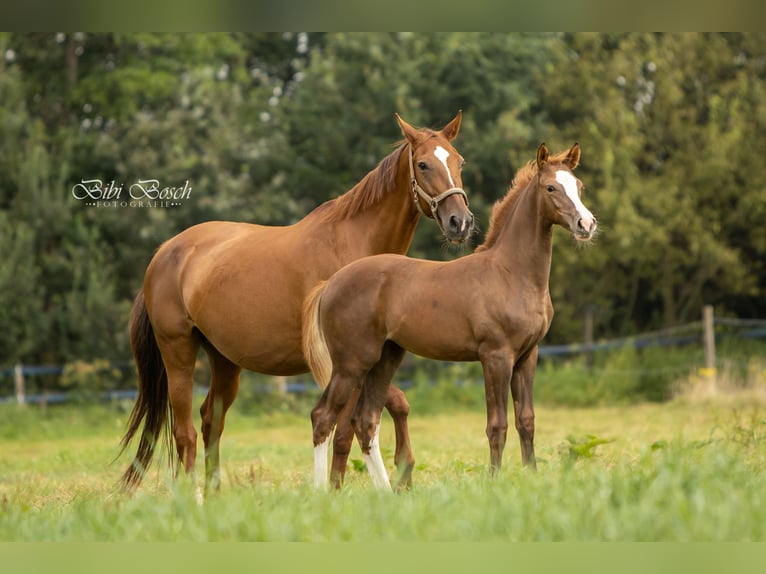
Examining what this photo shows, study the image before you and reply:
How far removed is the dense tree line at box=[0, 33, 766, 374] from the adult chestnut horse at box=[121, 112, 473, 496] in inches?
370

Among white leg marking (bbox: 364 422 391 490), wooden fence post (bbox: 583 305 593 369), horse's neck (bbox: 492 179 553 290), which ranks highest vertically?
horse's neck (bbox: 492 179 553 290)

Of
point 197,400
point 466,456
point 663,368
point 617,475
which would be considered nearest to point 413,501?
point 617,475

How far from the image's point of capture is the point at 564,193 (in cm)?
546

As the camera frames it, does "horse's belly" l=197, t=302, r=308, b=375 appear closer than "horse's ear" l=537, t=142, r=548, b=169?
No

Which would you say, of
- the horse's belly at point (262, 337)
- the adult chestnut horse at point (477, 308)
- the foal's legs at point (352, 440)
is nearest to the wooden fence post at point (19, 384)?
the horse's belly at point (262, 337)

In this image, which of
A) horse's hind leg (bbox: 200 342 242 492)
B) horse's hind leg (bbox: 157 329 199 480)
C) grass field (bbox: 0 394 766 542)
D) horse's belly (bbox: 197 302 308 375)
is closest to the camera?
grass field (bbox: 0 394 766 542)

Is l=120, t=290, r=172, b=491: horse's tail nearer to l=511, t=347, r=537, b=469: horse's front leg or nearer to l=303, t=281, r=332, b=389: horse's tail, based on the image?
l=303, t=281, r=332, b=389: horse's tail

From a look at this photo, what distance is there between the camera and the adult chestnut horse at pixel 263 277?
20.0 feet

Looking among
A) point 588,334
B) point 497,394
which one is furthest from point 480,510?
point 588,334

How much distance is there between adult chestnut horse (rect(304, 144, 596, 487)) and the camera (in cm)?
544

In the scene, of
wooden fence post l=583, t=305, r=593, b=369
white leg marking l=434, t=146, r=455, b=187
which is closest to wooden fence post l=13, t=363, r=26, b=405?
wooden fence post l=583, t=305, r=593, b=369

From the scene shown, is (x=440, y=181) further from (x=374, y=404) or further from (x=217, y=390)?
(x=217, y=390)

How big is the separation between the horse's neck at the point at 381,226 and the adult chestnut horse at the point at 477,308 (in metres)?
0.53

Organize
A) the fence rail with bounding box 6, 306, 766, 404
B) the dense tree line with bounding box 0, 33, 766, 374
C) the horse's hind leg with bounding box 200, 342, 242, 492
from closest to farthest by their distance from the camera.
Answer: the horse's hind leg with bounding box 200, 342, 242, 492
the fence rail with bounding box 6, 306, 766, 404
the dense tree line with bounding box 0, 33, 766, 374
